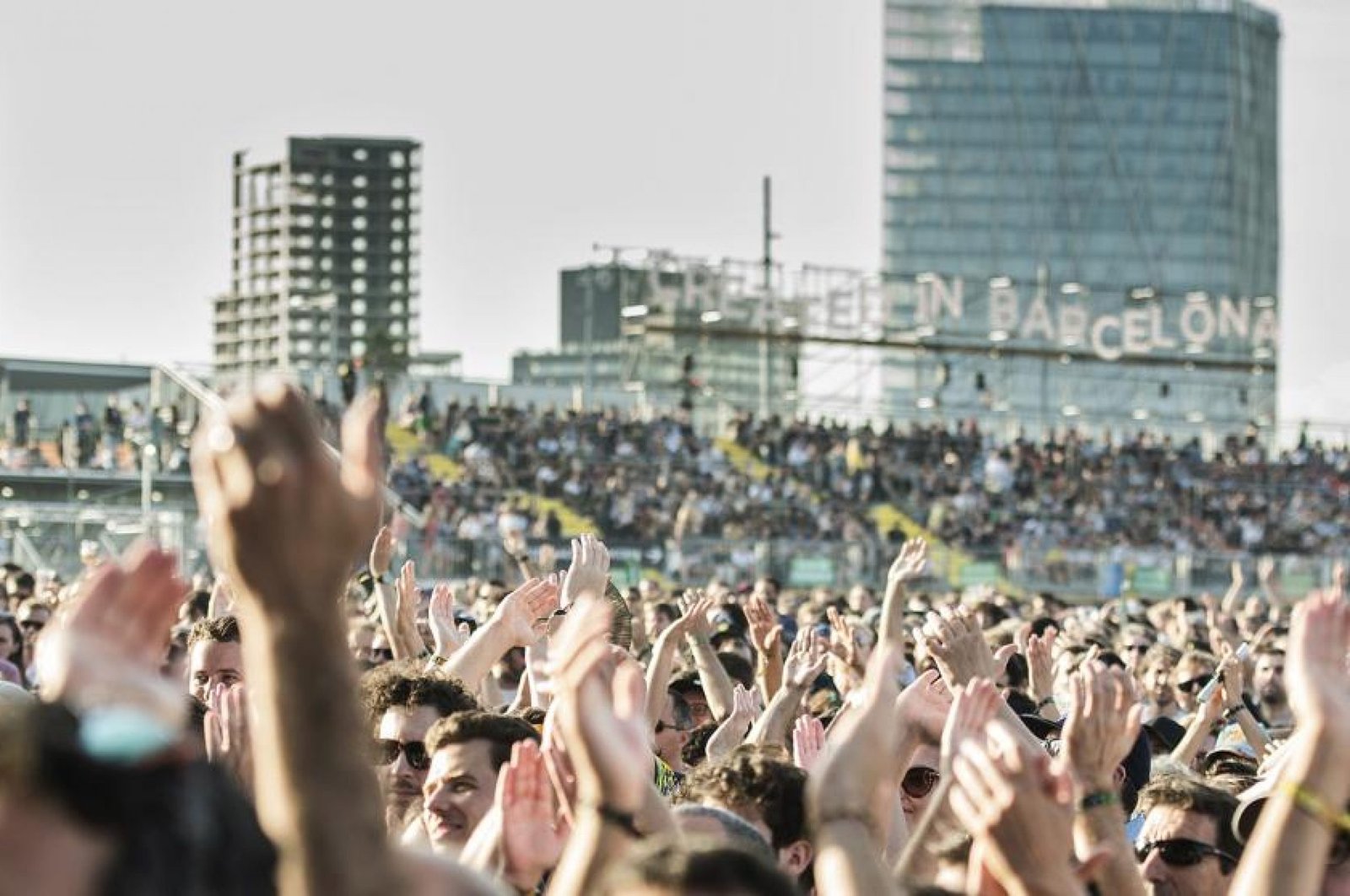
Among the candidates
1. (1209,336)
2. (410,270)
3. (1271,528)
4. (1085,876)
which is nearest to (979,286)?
(1209,336)

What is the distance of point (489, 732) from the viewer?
6324 mm

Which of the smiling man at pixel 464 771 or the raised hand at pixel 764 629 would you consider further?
the raised hand at pixel 764 629

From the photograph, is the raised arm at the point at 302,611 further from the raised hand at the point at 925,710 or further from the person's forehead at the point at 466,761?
the raised hand at the point at 925,710

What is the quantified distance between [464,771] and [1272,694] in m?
8.02

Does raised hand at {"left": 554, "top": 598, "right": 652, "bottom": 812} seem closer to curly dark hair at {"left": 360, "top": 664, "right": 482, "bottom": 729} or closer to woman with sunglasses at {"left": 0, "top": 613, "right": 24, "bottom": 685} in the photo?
curly dark hair at {"left": 360, "top": 664, "right": 482, "bottom": 729}

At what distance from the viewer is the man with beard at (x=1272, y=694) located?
529 inches

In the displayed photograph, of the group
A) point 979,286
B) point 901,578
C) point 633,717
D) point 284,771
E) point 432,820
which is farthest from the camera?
point 979,286

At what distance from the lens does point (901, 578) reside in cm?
951

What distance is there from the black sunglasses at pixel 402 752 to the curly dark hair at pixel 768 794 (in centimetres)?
162

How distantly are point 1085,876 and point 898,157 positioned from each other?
130 m

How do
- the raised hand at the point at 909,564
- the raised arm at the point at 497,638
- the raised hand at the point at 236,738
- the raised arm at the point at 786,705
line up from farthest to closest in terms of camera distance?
the raised hand at the point at 909,564 → the raised arm at the point at 497,638 → the raised arm at the point at 786,705 → the raised hand at the point at 236,738

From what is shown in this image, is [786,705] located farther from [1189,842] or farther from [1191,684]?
[1191,684]

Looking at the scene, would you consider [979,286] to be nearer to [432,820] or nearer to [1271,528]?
[1271,528]

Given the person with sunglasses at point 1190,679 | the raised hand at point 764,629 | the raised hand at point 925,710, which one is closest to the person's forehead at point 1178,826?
the raised hand at point 925,710
